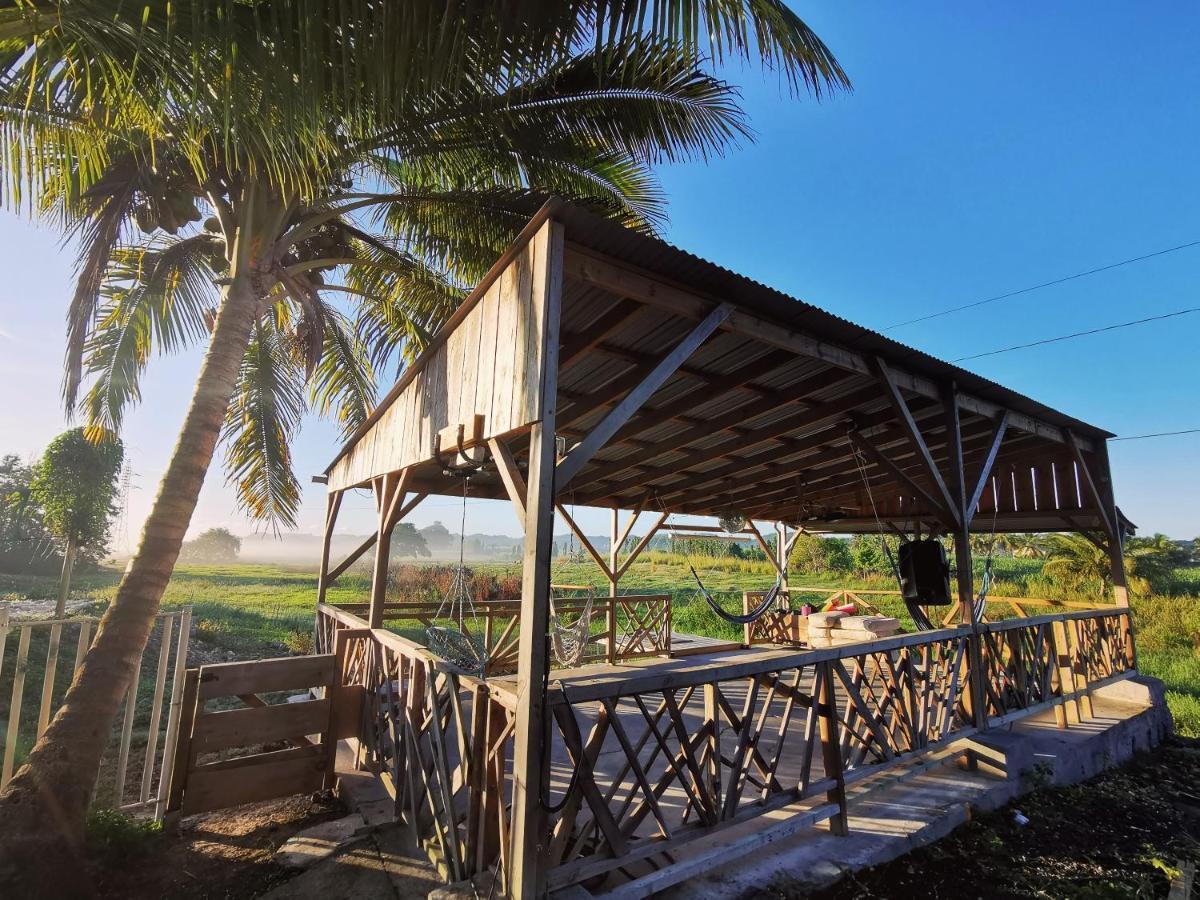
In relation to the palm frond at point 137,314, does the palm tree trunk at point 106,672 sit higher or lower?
lower

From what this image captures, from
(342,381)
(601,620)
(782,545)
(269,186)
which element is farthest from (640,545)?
(269,186)

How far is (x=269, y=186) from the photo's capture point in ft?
14.7

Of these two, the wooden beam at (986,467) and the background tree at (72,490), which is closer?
the wooden beam at (986,467)

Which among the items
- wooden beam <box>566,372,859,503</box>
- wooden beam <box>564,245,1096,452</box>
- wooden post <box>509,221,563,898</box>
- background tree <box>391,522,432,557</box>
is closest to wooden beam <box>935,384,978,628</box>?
wooden beam <box>564,245,1096,452</box>

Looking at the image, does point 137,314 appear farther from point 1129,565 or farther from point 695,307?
point 1129,565

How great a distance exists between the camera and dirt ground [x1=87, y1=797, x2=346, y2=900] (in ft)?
9.52

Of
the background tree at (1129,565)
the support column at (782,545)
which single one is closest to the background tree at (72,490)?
the support column at (782,545)

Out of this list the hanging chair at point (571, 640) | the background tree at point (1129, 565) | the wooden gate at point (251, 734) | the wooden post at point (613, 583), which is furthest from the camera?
the background tree at point (1129, 565)

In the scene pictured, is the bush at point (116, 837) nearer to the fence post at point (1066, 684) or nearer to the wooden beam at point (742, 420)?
the wooden beam at point (742, 420)

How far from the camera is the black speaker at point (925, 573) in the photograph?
5.03m

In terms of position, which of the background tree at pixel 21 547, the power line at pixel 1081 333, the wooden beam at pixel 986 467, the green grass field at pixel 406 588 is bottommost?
the green grass field at pixel 406 588

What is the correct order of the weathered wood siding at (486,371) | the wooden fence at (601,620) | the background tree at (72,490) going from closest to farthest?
the weathered wood siding at (486,371) → the wooden fence at (601,620) → the background tree at (72,490)

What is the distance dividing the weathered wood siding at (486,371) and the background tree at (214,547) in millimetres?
47358

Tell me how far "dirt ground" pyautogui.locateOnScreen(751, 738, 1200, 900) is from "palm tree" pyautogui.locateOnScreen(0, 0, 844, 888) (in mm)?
4310
